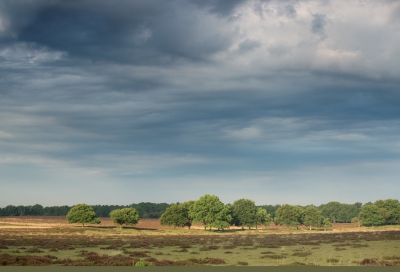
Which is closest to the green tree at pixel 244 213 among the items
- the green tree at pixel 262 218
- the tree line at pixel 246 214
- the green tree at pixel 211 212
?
the tree line at pixel 246 214

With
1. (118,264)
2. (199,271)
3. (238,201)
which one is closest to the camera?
(199,271)

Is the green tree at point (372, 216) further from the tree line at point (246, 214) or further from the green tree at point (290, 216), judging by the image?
the green tree at point (290, 216)

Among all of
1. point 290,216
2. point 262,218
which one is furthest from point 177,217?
point 290,216

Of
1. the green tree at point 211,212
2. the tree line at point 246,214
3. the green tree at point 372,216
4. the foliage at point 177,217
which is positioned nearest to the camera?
the green tree at point 211,212

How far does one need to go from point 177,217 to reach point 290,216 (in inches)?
2095

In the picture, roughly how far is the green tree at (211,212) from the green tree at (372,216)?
7323cm

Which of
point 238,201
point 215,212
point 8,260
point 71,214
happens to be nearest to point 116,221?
point 71,214

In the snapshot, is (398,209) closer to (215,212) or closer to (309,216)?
(309,216)

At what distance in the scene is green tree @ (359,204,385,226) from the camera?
18638cm

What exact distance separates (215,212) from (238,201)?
19682 mm

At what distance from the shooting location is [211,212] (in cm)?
15712

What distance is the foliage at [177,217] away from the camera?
162m

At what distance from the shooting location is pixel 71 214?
15738 cm

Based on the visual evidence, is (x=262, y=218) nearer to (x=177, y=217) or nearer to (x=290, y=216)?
(x=290, y=216)
